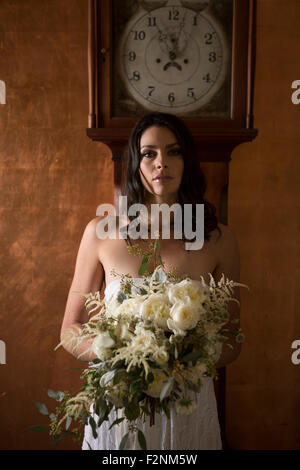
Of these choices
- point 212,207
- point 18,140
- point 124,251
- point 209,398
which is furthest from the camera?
point 18,140

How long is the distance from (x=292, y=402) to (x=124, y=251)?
116cm

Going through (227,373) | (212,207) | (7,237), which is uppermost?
(212,207)

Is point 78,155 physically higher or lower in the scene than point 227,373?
higher

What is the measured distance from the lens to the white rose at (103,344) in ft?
2.87

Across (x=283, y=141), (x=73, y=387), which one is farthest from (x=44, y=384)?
(x=283, y=141)

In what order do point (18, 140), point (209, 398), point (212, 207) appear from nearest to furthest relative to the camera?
point (209, 398) → point (212, 207) → point (18, 140)

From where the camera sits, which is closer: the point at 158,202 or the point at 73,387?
the point at 158,202

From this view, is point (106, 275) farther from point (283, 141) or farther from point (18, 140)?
point (283, 141)

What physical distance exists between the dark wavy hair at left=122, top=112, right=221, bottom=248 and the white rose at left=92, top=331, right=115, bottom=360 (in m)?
0.62

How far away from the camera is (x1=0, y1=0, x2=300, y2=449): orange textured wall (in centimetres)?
166

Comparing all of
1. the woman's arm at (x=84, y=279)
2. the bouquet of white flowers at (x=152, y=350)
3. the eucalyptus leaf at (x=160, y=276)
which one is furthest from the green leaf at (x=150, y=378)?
the woman's arm at (x=84, y=279)

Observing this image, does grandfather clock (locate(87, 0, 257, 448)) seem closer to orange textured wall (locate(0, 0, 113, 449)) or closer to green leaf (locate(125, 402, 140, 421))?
orange textured wall (locate(0, 0, 113, 449))

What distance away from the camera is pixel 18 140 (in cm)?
170

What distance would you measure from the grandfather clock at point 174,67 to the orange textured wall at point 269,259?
320 mm
